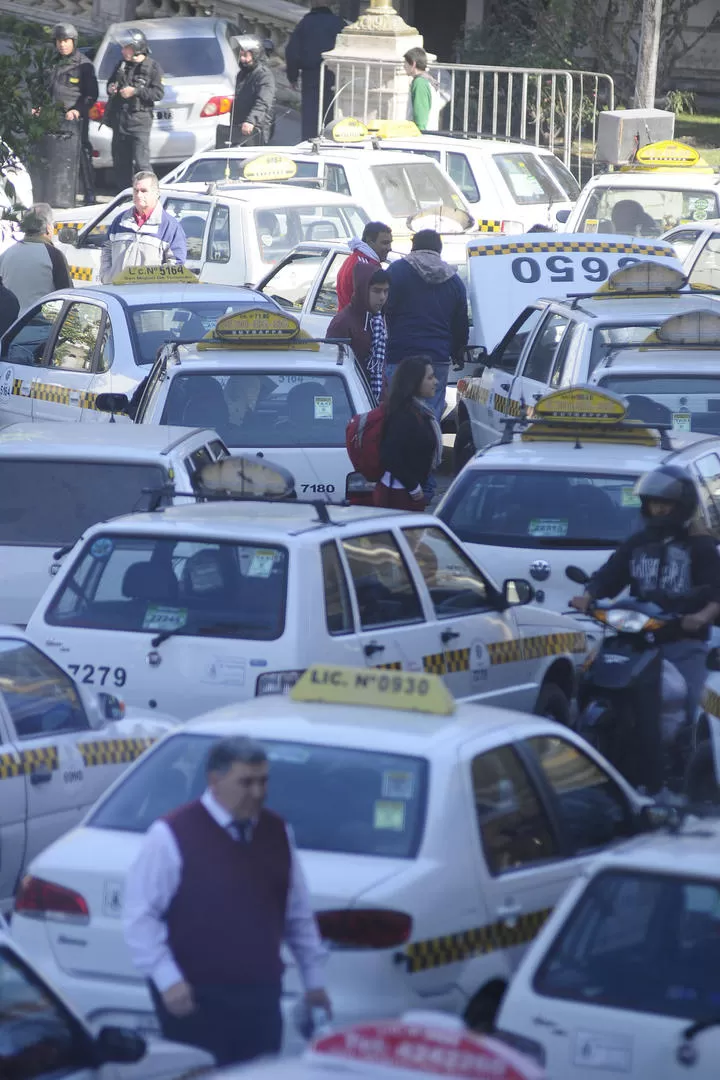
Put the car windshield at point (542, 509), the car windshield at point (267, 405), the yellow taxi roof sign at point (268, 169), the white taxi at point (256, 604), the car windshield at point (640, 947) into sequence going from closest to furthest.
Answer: the car windshield at point (640, 947) < the white taxi at point (256, 604) < the car windshield at point (542, 509) < the car windshield at point (267, 405) < the yellow taxi roof sign at point (268, 169)

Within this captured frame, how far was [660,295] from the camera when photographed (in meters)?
15.2

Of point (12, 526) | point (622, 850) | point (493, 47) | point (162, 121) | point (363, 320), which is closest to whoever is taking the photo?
point (622, 850)

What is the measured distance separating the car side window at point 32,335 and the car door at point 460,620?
21.3 feet

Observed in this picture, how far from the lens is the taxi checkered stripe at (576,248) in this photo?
1683cm

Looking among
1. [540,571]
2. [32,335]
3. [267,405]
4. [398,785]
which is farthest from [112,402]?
[398,785]

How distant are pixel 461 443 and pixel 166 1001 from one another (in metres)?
10.7

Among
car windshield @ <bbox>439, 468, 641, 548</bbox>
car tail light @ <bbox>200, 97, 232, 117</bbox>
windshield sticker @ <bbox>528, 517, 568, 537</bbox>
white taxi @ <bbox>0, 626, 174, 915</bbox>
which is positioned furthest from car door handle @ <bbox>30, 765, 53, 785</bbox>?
car tail light @ <bbox>200, 97, 232, 117</bbox>

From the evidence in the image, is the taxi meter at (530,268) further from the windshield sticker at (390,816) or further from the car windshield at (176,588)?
the windshield sticker at (390,816)

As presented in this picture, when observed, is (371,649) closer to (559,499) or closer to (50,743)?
(50,743)

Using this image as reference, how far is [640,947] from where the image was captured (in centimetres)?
561

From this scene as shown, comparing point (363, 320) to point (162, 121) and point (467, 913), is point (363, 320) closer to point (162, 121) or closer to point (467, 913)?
point (467, 913)

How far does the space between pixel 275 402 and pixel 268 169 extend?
9.16 metres

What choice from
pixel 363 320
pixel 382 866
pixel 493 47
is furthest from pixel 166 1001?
pixel 493 47

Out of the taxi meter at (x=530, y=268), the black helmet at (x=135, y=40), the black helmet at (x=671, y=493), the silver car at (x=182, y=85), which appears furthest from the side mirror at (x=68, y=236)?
the black helmet at (x=671, y=493)
